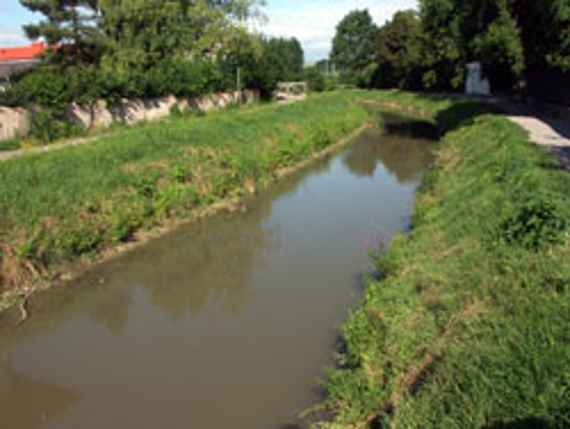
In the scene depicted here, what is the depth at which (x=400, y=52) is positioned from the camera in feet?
A: 159

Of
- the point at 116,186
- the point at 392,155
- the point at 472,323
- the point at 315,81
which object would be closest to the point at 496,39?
the point at 392,155

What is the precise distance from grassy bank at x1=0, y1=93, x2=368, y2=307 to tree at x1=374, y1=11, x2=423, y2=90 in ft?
100

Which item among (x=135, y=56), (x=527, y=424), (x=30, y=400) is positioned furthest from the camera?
(x=135, y=56)

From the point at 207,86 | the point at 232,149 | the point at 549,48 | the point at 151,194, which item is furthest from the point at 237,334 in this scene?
the point at 207,86

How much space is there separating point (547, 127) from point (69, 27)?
2562cm

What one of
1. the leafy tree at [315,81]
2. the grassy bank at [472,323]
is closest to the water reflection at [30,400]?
the grassy bank at [472,323]

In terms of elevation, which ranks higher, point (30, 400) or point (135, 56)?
point (135, 56)

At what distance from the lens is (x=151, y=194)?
1128 centimetres

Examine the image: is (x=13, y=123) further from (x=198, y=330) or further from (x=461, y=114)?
(x=461, y=114)

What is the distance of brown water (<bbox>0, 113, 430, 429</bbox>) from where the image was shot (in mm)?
5312

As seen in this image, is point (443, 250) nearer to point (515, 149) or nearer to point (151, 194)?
point (515, 149)

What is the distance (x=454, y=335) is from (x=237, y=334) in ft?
10.0

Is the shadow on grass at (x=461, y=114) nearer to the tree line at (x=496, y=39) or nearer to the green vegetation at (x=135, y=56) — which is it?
the tree line at (x=496, y=39)

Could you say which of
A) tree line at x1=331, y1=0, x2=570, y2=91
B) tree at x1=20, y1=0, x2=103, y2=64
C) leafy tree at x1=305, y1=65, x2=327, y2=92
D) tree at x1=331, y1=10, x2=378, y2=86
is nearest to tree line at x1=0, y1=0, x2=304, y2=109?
tree at x1=20, y1=0, x2=103, y2=64
